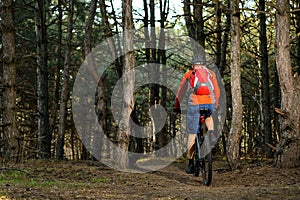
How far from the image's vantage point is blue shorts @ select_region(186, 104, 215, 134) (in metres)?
9.09

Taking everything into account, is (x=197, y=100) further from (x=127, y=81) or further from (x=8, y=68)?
(x=8, y=68)

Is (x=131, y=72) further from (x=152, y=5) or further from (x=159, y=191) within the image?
(x=152, y=5)

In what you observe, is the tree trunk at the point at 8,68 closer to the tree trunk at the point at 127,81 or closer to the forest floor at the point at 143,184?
the forest floor at the point at 143,184

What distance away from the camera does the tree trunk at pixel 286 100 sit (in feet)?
32.4

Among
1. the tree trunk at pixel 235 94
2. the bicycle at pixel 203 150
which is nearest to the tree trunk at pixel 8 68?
the bicycle at pixel 203 150

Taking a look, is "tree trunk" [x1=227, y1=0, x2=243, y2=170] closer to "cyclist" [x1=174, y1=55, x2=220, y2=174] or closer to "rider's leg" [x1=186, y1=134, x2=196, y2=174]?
"rider's leg" [x1=186, y1=134, x2=196, y2=174]

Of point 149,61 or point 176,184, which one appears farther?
point 149,61

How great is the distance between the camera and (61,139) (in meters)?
16.6

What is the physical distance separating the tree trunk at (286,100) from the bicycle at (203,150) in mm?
1984

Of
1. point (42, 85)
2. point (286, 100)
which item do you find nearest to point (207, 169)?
point (286, 100)

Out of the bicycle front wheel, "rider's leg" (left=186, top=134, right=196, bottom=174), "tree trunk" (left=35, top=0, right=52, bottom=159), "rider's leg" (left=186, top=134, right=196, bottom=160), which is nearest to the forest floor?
the bicycle front wheel

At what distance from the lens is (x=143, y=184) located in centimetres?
874

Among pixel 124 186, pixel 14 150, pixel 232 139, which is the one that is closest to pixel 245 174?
pixel 232 139

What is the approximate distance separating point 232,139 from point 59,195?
5731 mm
